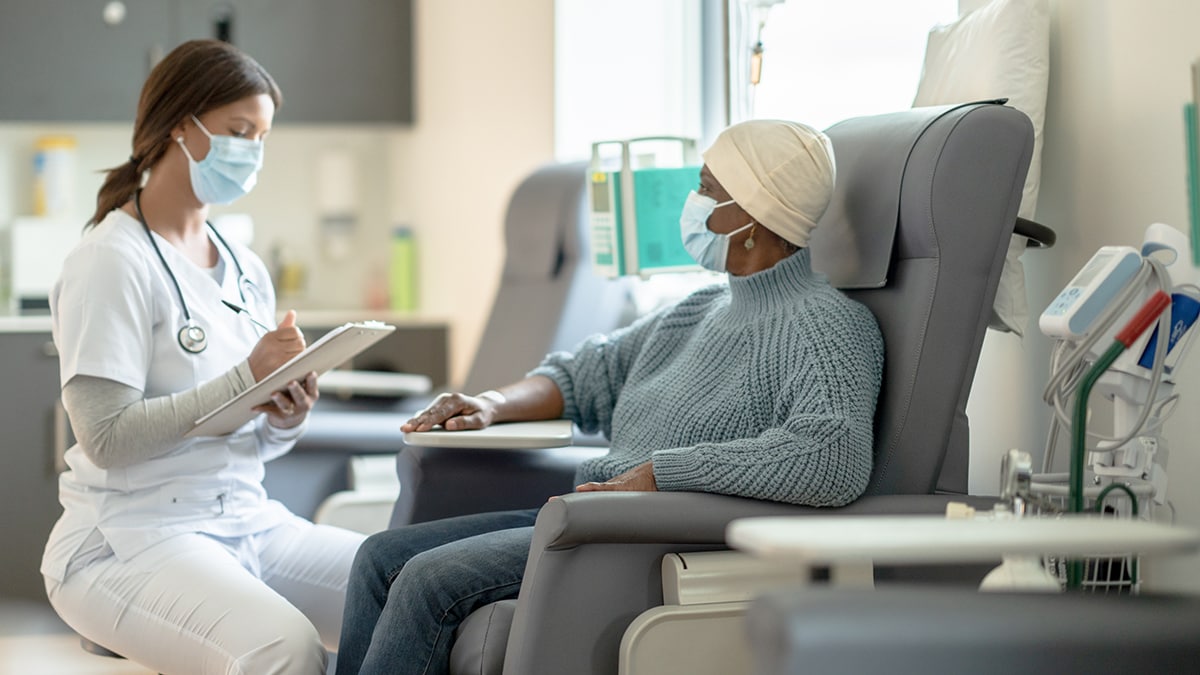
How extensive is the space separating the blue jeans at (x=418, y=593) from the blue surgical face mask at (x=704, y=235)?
0.47m

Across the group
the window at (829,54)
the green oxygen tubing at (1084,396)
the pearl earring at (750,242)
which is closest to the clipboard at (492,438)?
the pearl earring at (750,242)

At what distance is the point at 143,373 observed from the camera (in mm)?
1897

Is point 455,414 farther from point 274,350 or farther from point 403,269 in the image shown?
point 403,269

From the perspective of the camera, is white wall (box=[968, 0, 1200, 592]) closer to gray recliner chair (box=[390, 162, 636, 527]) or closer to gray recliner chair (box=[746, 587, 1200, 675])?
gray recliner chair (box=[746, 587, 1200, 675])

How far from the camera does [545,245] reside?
3.04 m

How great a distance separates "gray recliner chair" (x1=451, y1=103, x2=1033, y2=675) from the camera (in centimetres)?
147

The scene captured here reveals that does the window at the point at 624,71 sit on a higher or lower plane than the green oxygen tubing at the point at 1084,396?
higher

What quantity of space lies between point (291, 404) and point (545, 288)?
3.53ft

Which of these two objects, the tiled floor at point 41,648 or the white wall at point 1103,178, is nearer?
the white wall at point 1103,178

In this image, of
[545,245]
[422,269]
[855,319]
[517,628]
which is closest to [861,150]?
[855,319]

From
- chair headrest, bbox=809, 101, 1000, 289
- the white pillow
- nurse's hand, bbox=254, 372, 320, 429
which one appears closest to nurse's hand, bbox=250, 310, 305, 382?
nurse's hand, bbox=254, 372, 320, 429

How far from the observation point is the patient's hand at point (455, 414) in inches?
77.6

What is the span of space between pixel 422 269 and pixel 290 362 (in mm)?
2729

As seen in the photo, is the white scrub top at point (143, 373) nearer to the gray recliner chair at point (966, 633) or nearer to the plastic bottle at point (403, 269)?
the gray recliner chair at point (966, 633)
